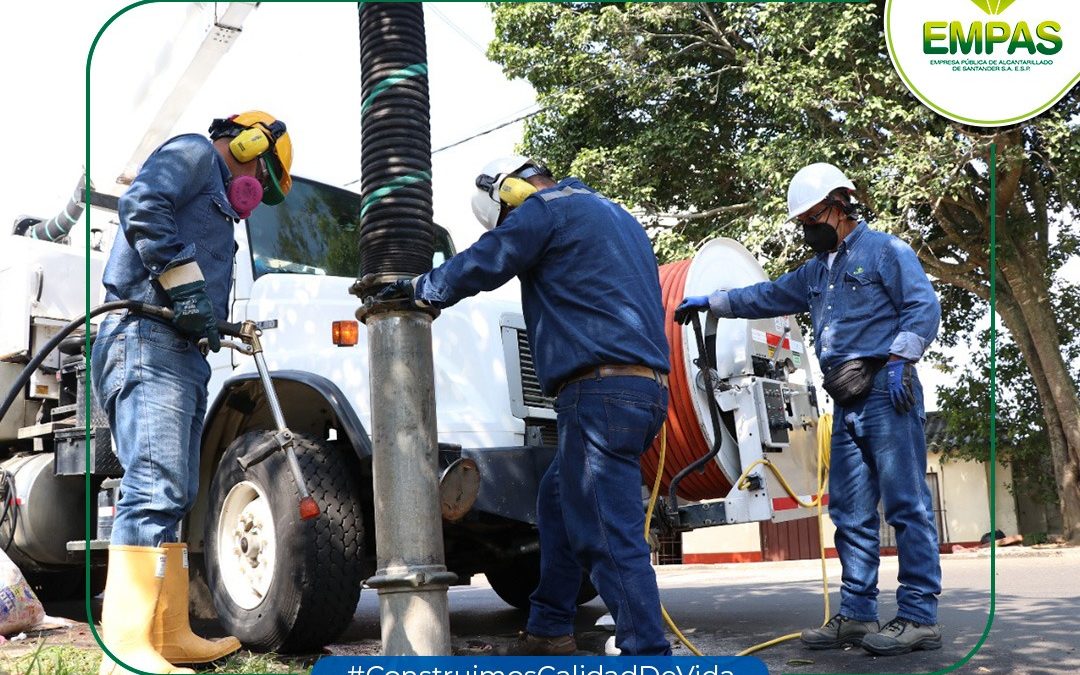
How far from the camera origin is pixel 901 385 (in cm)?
440

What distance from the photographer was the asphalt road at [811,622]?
4246 mm

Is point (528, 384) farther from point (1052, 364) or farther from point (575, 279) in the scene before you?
point (1052, 364)

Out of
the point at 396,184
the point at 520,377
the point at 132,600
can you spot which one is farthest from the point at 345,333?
the point at 396,184

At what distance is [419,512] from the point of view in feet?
10.2

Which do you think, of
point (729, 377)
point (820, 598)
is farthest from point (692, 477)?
point (820, 598)

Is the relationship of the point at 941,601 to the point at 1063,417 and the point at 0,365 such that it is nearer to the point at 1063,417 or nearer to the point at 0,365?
the point at 0,365

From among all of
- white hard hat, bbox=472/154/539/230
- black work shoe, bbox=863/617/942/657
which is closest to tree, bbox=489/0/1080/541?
black work shoe, bbox=863/617/942/657

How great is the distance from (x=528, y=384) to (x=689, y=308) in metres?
0.84

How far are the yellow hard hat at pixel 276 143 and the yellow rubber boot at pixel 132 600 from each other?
1.57 meters

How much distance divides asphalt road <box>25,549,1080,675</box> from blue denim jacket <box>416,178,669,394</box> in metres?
1.57

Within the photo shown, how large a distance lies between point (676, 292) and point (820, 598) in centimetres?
288

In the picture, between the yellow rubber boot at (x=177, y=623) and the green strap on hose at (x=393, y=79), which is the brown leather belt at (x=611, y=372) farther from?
the yellow rubber boot at (x=177, y=623)

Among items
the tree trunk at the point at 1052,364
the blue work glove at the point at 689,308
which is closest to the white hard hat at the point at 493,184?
the blue work glove at the point at 689,308

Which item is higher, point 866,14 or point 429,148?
point 866,14
